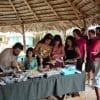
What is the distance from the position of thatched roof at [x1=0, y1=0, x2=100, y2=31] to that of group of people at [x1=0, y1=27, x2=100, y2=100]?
2.23 meters

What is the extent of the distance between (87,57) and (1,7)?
14.8 feet

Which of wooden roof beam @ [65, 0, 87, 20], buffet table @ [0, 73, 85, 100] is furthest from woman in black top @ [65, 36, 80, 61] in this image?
wooden roof beam @ [65, 0, 87, 20]

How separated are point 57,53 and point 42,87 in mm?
1355

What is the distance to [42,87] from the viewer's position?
4.36m

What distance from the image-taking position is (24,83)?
413cm

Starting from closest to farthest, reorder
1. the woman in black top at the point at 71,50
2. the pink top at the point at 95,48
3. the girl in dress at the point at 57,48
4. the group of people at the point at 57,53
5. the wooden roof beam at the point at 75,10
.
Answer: the group of people at the point at 57,53, the pink top at the point at 95,48, the girl in dress at the point at 57,48, the woman in black top at the point at 71,50, the wooden roof beam at the point at 75,10

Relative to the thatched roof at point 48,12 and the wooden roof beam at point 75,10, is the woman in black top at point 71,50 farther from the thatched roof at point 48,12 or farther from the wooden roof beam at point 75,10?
the wooden roof beam at point 75,10

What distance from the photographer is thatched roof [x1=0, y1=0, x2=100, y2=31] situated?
8.68 m

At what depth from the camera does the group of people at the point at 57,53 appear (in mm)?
4820

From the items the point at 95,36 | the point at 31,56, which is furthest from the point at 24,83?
the point at 95,36

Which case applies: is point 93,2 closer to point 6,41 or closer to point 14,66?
point 14,66

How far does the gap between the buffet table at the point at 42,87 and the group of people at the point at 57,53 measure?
0.94 feet

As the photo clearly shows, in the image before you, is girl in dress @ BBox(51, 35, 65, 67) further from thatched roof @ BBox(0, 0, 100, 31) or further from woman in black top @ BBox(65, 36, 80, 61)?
thatched roof @ BBox(0, 0, 100, 31)

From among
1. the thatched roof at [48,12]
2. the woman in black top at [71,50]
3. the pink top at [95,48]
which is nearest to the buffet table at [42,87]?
the pink top at [95,48]
